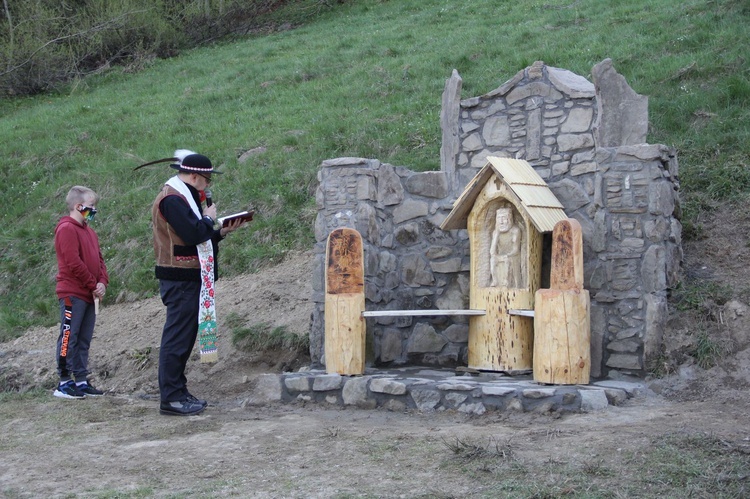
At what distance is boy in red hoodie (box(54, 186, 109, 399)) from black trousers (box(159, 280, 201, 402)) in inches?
45.2

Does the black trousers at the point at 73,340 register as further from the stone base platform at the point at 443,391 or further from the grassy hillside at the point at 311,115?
the grassy hillside at the point at 311,115

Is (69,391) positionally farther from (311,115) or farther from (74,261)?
(311,115)

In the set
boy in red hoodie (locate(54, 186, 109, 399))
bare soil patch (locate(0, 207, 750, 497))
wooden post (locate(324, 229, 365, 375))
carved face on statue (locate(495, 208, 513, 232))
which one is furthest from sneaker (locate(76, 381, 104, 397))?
carved face on statue (locate(495, 208, 513, 232))

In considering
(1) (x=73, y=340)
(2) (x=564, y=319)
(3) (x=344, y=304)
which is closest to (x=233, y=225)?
(3) (x=344, y=304)

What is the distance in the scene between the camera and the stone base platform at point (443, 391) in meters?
5.57

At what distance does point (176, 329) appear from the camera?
19.2 feet

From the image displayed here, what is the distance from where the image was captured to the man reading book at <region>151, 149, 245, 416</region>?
5793 mm

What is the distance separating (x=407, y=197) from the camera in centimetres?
731

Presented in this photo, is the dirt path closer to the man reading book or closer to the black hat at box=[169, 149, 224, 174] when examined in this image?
the man reading book

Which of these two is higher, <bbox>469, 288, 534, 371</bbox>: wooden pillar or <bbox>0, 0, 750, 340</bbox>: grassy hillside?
<bbox>0, 0, 750, 340</bbox>: grassy hillside

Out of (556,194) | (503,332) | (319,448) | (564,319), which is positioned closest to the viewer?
(319,448)

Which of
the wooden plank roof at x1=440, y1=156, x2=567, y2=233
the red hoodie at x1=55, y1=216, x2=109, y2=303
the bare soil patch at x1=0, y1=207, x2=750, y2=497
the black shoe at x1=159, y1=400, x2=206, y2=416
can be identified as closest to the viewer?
the bare soil patch at x1=0, y1=207, x2=750, y2=497

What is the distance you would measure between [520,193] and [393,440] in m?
2.18

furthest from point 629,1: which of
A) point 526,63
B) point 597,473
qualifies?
point 597,473
